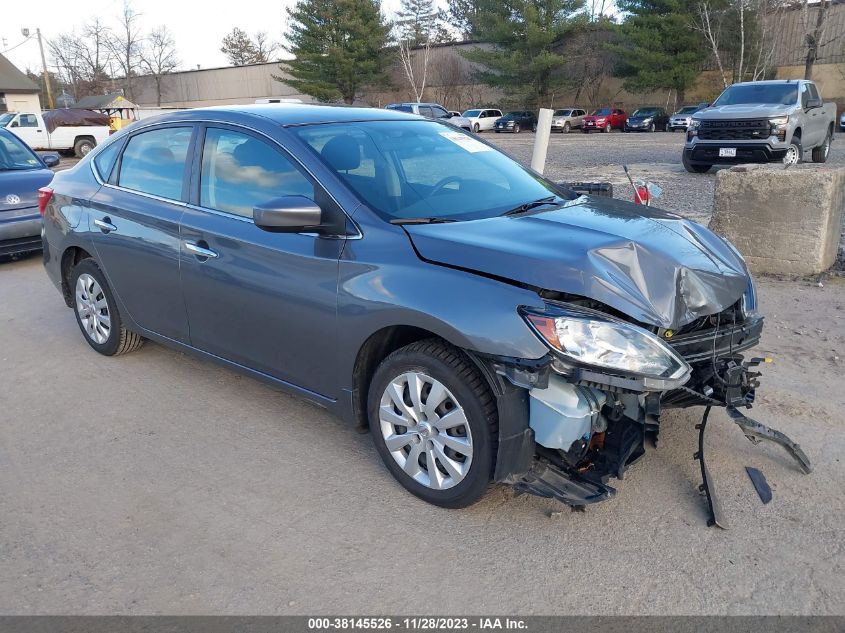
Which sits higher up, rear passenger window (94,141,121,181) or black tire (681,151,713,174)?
rear passenger window (94,141,121,181)

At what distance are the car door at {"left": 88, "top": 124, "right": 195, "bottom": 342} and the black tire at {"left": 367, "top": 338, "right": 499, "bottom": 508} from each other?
170 cm

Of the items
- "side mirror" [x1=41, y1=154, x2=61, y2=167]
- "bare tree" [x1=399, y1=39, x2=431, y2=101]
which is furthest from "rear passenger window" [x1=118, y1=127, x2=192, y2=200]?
"bare tree" [x1=399, y1=39, x2=431, y2=101]

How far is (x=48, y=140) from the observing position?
2686cm

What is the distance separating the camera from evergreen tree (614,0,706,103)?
142ft

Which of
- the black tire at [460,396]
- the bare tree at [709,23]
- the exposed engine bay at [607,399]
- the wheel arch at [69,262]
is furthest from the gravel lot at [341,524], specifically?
the bare tree at [709,23]

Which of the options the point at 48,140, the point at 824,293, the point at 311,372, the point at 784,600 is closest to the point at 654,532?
the point at 784,600

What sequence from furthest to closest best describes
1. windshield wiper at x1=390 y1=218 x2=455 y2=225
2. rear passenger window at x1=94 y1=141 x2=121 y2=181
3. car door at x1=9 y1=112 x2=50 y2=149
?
car door at x1=9 y1=112 x2=50 y2=149 → rear passenger window at x1=94 y1=141 x2=121 y2=181 → windshield wiper at x1=390 y1=218 x2=455 y2=225

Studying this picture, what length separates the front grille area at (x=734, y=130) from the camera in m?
13.8

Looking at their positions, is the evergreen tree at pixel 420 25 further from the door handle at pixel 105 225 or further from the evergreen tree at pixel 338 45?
the door handle at pixel 105 225

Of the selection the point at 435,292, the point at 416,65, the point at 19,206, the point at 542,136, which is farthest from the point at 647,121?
the point at 435,292

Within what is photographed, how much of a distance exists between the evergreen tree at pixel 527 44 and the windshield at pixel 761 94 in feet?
108

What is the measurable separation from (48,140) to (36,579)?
28.2 m

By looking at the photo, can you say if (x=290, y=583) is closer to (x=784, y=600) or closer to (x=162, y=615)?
(x=162, y=615)

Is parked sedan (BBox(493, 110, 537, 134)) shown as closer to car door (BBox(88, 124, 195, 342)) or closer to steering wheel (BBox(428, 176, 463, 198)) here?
car door (BBox(88, 124, 195, 342))
